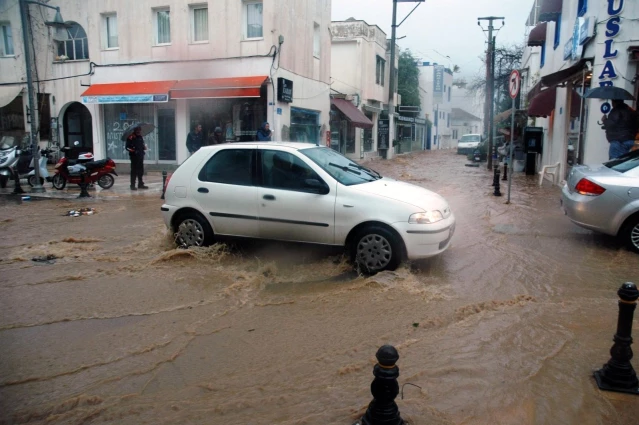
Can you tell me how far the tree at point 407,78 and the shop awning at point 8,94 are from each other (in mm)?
28139

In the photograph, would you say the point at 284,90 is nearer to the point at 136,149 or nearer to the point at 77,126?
the point at 136,149

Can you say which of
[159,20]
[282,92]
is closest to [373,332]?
[282,92]

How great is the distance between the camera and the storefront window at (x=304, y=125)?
2136cm

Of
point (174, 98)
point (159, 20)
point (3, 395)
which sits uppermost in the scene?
point (159, 20)

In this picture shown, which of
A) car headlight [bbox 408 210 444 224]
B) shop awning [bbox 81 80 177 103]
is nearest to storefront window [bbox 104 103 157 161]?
shop awning [bbox 81 80 177 103]

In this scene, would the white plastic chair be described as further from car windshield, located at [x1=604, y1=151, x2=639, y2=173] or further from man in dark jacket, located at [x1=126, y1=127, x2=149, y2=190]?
man in dark jacket, located at [x1=126, y1=127, x2=149, y2=190]

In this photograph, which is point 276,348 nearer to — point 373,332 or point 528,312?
point 373,332

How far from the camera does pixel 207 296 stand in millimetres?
5785

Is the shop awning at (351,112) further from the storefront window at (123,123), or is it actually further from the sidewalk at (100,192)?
the sidewalk at (100,192)

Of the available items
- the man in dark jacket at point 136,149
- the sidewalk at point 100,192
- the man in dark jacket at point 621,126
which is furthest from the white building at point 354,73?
the man in dark jacket at point 621,126

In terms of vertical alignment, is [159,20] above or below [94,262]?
above

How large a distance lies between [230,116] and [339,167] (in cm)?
1418

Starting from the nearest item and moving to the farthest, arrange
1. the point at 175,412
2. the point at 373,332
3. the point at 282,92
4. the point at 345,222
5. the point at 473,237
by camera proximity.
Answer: the point at 175,412 → the point at 373,332 → the point at 345,222 → the point at 473,237 → the point at 282,92

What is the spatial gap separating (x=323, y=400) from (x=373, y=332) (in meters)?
1.23
